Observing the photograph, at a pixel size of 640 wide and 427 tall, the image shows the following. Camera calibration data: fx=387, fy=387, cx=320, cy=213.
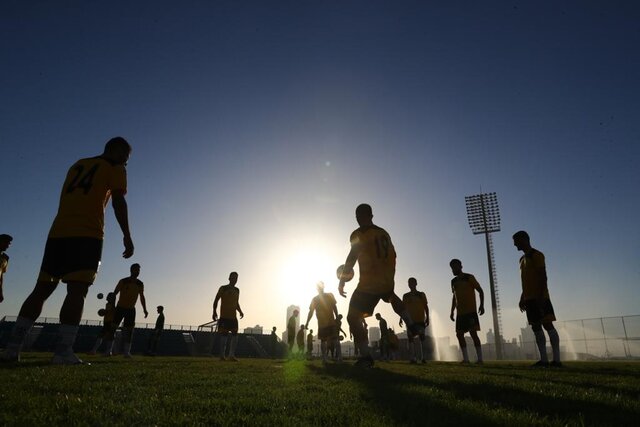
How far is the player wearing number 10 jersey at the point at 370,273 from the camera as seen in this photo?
270 inches

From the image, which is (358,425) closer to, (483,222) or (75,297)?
(75,297)

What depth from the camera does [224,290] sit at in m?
14.2

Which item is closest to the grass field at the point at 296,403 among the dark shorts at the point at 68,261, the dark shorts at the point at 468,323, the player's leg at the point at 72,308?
the player's leg at the point at 72,308

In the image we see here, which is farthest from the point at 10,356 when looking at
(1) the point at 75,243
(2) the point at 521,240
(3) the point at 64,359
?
(2) the point at 521,240

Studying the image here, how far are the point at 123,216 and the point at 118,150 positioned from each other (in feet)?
3.54

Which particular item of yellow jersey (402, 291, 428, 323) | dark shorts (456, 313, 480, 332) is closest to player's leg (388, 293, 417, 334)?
dark shorts (456, 313, 480, 332)

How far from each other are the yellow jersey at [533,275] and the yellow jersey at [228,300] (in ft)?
31.0

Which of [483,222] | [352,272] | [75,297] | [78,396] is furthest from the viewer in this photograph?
[483,222]

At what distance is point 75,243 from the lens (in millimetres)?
5285

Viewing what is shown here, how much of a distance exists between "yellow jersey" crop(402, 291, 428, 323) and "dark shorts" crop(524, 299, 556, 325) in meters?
5.29

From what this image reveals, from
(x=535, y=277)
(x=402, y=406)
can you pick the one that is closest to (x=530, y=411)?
(x=402, y=406)

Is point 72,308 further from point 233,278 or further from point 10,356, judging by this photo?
point 233,278

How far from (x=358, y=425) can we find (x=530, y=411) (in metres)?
1.38

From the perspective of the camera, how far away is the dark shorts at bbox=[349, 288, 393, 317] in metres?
6.86
